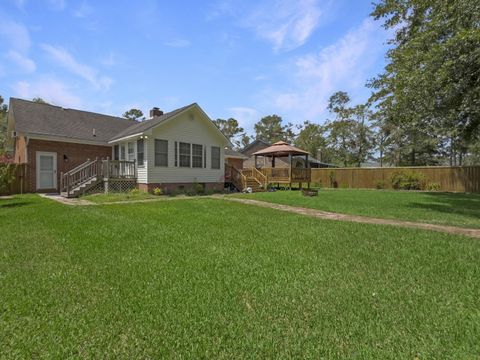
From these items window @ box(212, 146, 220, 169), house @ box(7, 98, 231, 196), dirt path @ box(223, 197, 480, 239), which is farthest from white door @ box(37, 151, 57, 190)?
dirt path @ box(223, 197, 480, 239)

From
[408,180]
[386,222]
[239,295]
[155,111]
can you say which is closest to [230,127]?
[155,111]

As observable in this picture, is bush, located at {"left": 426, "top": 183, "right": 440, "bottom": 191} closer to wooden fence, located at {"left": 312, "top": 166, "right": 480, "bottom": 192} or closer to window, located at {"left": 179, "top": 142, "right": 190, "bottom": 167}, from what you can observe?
wooden fence, located at {"left": 312, "top": 166, "right": 480, "bottom": 192}

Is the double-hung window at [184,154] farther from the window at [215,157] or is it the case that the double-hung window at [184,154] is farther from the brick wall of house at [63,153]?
the brick wall of house at [63,153]

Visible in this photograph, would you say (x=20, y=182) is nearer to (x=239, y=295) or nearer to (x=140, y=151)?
(x=140, y=151)

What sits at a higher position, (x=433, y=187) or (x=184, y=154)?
(x=184, y=154)

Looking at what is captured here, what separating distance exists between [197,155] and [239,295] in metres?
13.9

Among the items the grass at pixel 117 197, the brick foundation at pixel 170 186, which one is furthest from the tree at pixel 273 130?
the grass at pixel 117 197

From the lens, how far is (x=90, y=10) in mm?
9016

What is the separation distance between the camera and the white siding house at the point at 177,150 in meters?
Answer: 14.3

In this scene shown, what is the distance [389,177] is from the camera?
2158 cm

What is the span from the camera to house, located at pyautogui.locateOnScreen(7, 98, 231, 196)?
556 inches

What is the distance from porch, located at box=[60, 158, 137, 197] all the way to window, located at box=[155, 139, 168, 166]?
1.35 m

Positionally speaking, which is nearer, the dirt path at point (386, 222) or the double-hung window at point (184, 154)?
the dirt path at point (386, 222)

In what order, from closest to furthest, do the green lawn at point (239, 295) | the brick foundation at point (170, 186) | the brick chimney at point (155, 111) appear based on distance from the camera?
the green lawn at point (239, 295)
the brick foundation at point (170, 186)
the brick chimney at point (155, 111)
